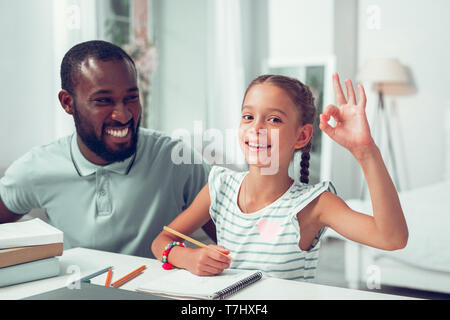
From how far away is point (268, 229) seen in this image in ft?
3.33

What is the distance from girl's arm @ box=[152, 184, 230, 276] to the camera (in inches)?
34.3

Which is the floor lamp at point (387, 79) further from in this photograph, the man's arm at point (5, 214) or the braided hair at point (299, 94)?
the man's arm at point (5, 214)

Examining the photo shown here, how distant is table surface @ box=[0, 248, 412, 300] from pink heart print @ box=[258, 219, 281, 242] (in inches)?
6.0

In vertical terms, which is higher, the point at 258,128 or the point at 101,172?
the point at 258,128

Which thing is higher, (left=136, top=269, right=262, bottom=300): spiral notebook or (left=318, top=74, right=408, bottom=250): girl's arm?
(left=318, top=74, right=408, bottom=250): girl's arm

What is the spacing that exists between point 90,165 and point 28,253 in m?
0.37

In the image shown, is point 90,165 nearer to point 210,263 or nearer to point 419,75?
point 210,263

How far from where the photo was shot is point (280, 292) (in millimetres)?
Result: 793

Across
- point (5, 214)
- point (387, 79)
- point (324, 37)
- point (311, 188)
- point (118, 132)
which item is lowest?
point (5, 214)

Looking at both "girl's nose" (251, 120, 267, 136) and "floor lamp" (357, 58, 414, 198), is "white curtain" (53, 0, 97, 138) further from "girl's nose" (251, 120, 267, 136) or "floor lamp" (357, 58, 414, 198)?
"floor lamp" (357, 58, 414, 198)

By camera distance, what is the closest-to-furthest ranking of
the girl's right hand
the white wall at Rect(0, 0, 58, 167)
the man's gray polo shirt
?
1. the girl's right hand
2. the man's gray polo shirt
3. the white wall at Rect(0, 0, 58, 167)

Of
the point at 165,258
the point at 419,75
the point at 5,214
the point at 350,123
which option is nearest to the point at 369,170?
the point at 350,123

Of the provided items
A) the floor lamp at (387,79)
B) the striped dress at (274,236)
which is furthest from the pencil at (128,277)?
the floor lamp at (387,79)

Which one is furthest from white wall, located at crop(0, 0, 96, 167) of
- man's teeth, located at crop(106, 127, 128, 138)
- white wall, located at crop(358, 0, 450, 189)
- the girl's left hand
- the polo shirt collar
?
white wall, located at crop(358, 0, 450, 189)
